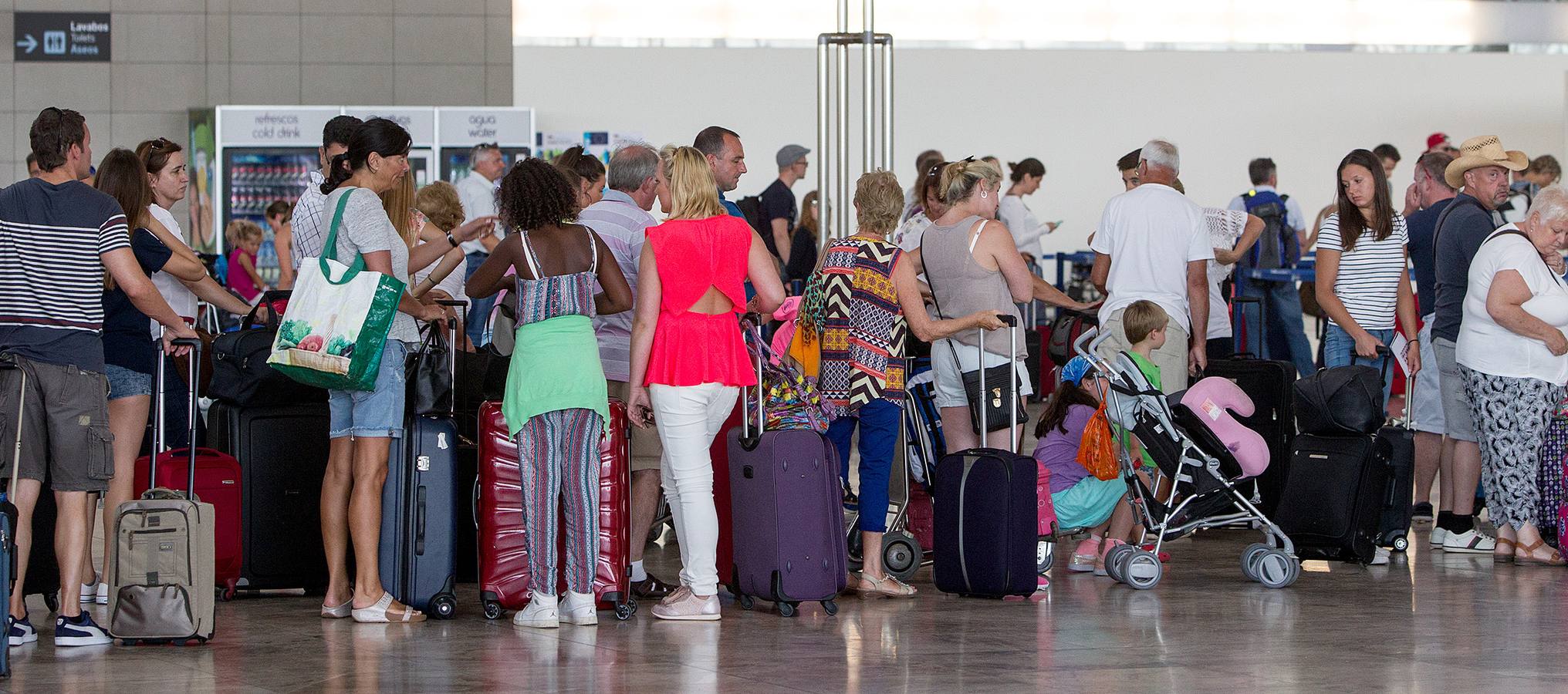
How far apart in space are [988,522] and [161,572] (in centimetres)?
223

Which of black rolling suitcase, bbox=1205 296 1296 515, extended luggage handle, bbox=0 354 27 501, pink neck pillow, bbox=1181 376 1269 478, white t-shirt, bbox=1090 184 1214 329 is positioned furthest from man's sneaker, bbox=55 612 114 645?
black rolling suitcase, bbox=1205 296 1296 515

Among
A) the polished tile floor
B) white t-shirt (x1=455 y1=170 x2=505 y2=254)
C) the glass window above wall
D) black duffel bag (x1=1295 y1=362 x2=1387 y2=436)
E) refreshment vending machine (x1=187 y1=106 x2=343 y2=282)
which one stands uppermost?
the glass window above wall

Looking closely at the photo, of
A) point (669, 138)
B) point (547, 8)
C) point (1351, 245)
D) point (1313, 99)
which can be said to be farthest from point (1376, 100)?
point (1351, 245)

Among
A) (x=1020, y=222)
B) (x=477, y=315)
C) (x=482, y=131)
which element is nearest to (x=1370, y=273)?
(x=477, y=315)

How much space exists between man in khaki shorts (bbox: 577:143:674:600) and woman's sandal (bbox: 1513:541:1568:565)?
2.86m

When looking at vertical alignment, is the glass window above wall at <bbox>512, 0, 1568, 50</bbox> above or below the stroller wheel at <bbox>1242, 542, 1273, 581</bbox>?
above

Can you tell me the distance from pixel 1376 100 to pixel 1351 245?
28.8 ft

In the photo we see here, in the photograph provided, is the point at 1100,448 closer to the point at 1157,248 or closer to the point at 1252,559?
the point at 1252,559

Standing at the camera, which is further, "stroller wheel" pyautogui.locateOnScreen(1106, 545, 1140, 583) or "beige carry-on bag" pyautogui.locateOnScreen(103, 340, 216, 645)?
"stroller wheel" pyautogui.locateOnScreen(1106, 545, 1140, 583)

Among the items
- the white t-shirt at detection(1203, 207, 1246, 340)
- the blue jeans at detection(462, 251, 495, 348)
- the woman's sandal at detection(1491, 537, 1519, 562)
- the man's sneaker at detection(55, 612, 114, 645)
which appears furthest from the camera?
the blue jeans at detection(462, 251, 495, 348)

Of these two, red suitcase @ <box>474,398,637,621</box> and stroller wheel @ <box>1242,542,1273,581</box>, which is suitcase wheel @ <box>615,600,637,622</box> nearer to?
red suitcase @ <box>474,398,637,621</box>

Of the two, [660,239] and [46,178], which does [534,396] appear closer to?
[660,239]

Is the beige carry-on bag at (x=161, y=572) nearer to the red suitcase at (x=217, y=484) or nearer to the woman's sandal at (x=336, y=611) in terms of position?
the woman's sandal at (x=336, y=611)

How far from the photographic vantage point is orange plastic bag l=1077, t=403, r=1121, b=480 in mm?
5574
